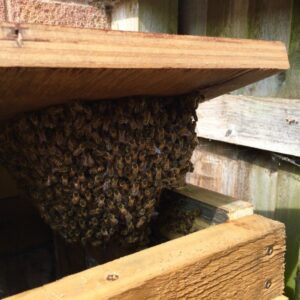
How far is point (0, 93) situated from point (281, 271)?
554 mm

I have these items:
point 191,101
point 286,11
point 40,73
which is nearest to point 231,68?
point 191,101

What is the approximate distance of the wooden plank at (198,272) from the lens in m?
0.46

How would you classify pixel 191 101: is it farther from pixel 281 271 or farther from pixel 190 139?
pixel 281 271

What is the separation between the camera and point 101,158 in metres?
0.68

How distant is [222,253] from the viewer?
0.56 metres

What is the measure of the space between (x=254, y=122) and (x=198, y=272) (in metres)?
0.61

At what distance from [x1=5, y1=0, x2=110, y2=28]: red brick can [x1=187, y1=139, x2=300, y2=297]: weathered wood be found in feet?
1.88

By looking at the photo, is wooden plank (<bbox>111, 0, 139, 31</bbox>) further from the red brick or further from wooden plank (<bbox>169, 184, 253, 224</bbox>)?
wooden plank (<bbox>169, 184, 253, 224</bbox>)

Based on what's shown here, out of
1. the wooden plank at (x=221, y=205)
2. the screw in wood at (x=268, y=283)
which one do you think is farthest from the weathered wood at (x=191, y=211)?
the screw in wood at (x=268, y=283)

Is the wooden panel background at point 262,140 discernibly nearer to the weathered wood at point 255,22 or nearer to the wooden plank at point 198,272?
the weathered wood at point 255,22

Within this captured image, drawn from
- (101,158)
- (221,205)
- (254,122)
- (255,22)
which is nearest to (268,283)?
(221,205)

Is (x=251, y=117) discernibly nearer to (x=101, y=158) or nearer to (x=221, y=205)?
(x=221, y=205)

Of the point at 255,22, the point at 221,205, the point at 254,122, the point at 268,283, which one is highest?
the point at 255,22

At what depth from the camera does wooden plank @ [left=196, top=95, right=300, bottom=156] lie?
3.00 ft
